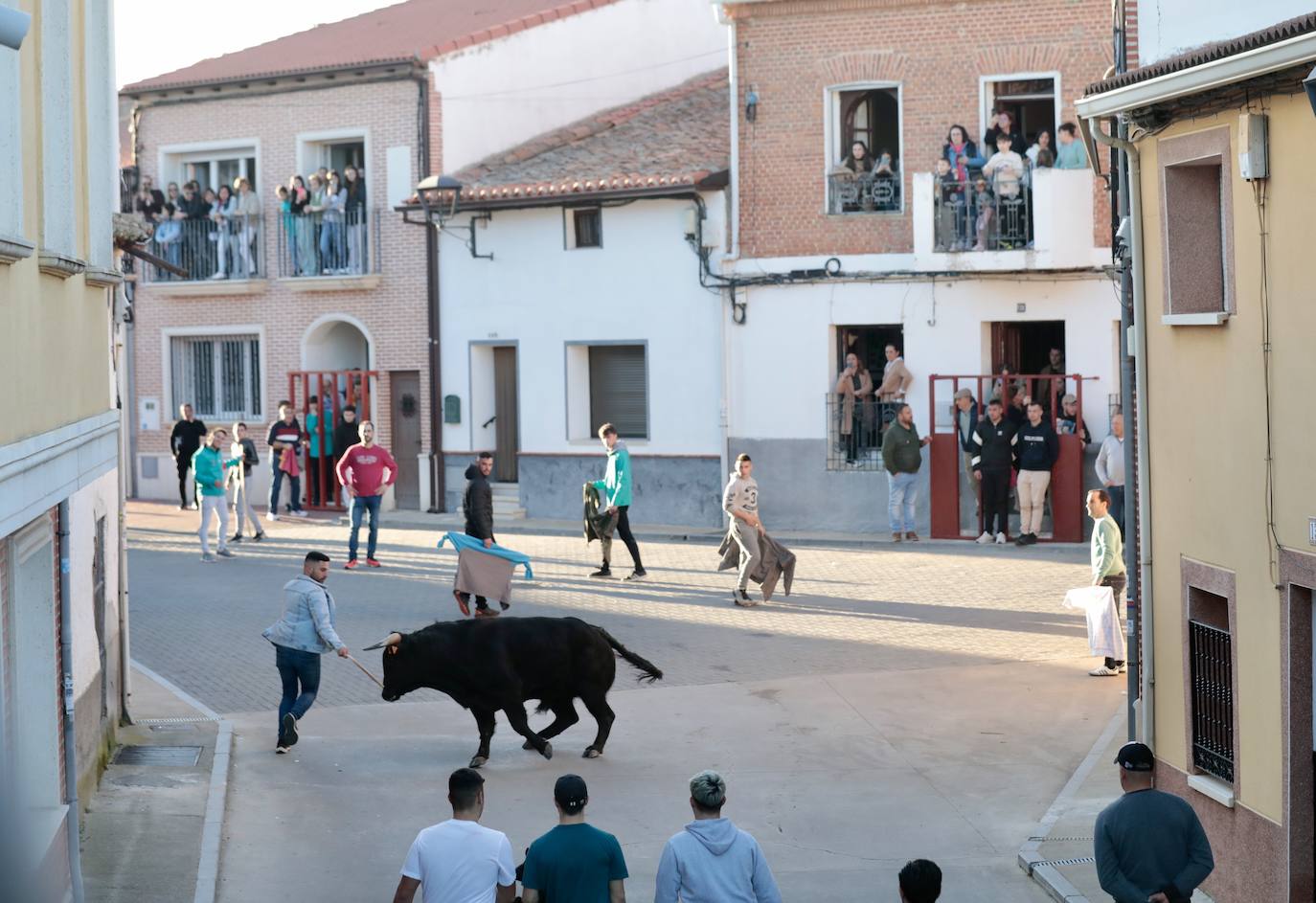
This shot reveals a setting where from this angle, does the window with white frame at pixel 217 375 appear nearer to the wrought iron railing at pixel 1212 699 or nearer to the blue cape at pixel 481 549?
the blue cape at pixel 481 549

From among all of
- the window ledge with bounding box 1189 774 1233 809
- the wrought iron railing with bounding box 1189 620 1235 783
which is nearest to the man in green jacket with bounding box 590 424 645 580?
the wrought iron railing with bounding box 1189 620 1235 783

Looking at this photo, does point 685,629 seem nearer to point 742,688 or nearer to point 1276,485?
point 742,688

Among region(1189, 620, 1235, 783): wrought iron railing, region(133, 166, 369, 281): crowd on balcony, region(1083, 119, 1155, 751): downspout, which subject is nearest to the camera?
region(1189, 620, 1235, 783): wrought iron railing

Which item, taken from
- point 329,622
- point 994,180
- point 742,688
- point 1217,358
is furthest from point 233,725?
point 994,180

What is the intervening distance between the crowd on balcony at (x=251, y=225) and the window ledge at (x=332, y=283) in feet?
0.82

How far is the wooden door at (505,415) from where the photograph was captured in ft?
95.2

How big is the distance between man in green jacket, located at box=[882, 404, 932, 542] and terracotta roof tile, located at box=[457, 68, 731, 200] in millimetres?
5154

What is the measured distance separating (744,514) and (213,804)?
27.4ft

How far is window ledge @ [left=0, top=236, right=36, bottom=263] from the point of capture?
7.73 metres

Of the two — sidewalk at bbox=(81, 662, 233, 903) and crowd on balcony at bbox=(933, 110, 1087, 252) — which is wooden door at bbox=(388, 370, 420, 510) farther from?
sidewalk at bbox=(81, 662, 233, 903)

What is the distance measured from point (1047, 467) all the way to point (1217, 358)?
13.8 metres

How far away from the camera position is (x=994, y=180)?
24094 mm

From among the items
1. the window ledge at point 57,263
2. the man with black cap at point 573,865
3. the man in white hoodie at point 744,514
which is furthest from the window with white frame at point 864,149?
the man with black cap at point 573,865

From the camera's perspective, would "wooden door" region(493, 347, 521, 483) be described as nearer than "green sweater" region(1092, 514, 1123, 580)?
No
